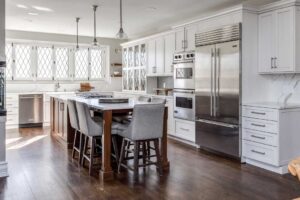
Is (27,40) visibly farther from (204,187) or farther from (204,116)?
(204,187)

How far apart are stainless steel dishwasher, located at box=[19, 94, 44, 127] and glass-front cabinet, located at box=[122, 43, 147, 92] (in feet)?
7.55

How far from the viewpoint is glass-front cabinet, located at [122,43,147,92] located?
24.6 feet

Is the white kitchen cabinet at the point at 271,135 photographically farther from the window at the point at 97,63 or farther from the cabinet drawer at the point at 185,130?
the window at the point at 97,63

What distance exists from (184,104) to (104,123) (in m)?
2.30

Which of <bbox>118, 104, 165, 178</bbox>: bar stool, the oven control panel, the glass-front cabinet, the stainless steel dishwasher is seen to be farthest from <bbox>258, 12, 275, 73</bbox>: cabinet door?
the stainless steel dishwasher

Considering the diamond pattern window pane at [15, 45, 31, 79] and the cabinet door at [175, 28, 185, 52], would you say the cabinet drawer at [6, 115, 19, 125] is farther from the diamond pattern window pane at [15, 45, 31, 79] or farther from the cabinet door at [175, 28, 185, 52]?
the cabinet door at [175, 28, 185, 52]

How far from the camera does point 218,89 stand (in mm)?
4773

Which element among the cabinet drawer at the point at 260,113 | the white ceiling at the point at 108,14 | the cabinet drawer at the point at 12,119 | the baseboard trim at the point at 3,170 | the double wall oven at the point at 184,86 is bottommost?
the baseboard trim at the point at 3,170

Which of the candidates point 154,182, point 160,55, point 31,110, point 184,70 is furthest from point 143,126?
point 31,110

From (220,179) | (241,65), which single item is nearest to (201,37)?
(241,65)

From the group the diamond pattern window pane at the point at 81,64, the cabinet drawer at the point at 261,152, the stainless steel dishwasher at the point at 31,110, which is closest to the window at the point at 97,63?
the diamond pattern window pane at the point at 81,64

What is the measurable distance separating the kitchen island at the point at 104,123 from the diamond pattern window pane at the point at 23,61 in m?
2.02

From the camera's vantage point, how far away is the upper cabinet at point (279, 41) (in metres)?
4.10

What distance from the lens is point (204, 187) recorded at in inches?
137
